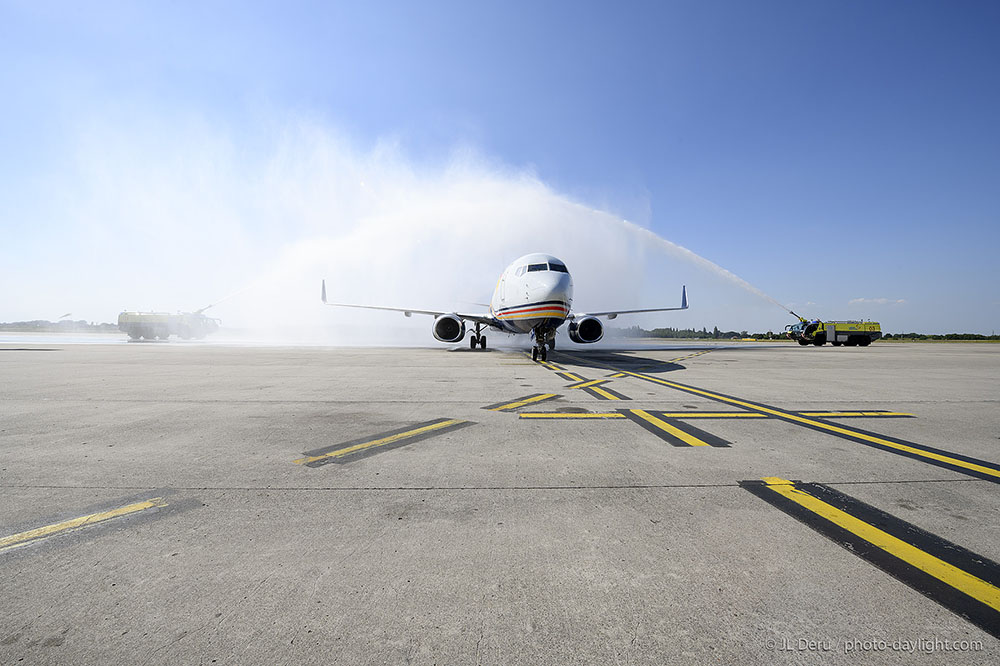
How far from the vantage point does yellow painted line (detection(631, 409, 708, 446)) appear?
186 inches

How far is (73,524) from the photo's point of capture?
2.68 meters

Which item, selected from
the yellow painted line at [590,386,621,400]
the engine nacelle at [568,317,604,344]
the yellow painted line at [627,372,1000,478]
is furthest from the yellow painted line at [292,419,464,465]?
A: the engine nacelle at [568,317,604,344]

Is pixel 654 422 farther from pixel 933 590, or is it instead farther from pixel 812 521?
pixel 933 590

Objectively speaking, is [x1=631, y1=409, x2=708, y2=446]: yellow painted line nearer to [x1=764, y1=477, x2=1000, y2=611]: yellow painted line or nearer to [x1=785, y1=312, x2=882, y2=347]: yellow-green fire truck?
[x1=764, y1=477, x2=1000, y2=611]: yellow painted line

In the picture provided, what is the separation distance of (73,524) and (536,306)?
14523 millimetres

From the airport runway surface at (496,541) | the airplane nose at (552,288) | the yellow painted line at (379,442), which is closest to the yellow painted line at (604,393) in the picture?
the airport runway surface at (496,541)

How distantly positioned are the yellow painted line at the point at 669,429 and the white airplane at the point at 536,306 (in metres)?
9.80

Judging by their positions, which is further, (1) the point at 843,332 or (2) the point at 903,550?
(1) the point at 843,332

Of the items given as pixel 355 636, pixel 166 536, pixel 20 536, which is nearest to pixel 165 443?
pixel 20 536

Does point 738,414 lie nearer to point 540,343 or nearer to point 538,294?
point 538,294

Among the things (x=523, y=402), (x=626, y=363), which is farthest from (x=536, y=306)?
(x=523, y=402)

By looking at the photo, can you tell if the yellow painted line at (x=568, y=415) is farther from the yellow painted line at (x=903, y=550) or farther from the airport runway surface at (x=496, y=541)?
the yellow painted line at (x=903, y=550)

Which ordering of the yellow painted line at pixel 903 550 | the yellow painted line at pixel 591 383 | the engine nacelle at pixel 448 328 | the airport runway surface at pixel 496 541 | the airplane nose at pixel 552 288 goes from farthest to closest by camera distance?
the engine nacelle at pixel 448 328 < the airplane nose at pixel 552 288 < the yellow painted line at pixel 591 383 < the yellow painted line at pixel 903 550 < the airport runway surface at pixel 496 541

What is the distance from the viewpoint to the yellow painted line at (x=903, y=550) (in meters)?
1.96
